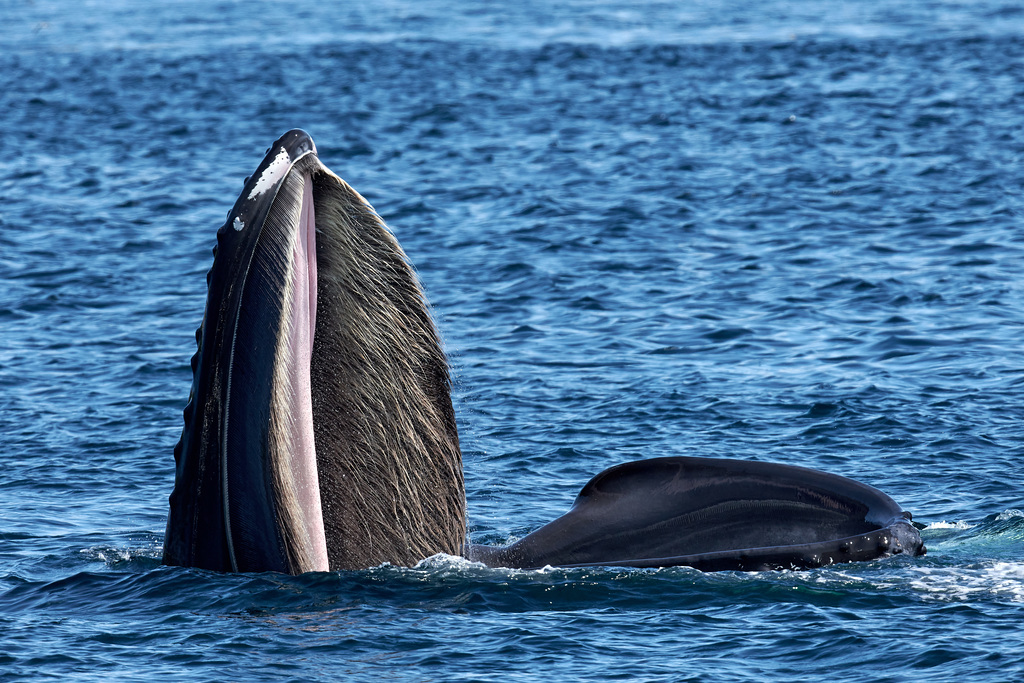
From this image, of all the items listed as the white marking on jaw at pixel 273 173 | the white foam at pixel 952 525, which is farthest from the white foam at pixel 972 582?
the white marking on jaw at pixel 273 173

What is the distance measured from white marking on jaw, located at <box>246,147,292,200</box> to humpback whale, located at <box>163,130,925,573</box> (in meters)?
0.01

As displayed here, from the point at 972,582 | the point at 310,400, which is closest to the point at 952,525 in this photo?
the point at 972,582

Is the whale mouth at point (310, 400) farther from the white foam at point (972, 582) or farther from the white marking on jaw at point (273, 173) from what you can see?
the white foam at point (972, 582)

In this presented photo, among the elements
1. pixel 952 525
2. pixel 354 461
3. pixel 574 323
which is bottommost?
pixel 952 525

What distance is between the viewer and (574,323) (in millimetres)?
18672

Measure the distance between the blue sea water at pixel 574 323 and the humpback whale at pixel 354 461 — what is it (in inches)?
9.9

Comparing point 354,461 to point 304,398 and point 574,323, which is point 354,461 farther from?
point 574,323

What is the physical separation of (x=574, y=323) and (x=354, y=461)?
416 inches

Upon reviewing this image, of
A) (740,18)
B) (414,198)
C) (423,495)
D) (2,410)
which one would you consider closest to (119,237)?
(414,198)

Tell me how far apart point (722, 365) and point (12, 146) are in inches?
843

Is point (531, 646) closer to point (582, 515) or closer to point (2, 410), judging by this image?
point (582, 515)

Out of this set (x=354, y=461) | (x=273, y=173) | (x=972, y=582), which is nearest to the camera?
(x=273, y=173)

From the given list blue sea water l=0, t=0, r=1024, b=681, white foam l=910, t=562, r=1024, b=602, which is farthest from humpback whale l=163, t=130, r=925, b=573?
white foam l=910, t=562, r=1024, b=602

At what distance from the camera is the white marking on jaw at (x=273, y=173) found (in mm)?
7629
